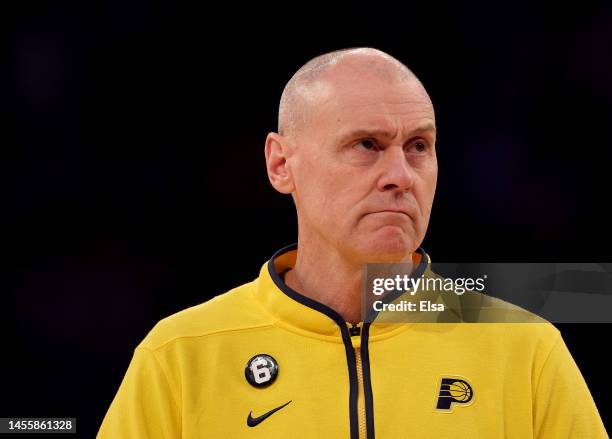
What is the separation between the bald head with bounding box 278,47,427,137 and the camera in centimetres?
316

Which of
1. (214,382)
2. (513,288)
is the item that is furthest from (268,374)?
(513,288)

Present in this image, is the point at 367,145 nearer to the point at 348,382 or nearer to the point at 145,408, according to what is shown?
the point at 348,382

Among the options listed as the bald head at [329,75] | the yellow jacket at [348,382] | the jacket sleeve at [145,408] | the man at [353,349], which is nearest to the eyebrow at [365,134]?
the man at [353,349]

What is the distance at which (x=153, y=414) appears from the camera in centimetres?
302

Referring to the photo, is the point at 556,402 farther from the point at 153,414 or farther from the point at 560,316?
the point at 153,414

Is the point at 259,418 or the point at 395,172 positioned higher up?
the point at 395,172

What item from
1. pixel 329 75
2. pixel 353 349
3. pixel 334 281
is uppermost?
pixel 329 75

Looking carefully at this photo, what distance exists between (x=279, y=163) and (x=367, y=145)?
0.42 m

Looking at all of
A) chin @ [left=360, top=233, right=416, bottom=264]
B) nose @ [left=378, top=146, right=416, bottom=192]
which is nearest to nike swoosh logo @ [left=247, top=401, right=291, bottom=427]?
chin @ [left=360, top=233, right=416, bottom=264]

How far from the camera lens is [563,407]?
9.78ft

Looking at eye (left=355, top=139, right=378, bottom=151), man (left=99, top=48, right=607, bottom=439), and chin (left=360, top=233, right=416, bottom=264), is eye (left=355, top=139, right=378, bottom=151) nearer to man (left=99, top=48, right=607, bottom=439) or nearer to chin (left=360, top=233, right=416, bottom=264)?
man (left=99, top=48, right=607, bottom=439)

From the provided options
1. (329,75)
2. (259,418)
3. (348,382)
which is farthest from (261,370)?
(329,75)

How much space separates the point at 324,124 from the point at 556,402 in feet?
3.81

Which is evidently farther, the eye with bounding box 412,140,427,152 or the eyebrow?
the eye with bounding box 412,140,427,152
